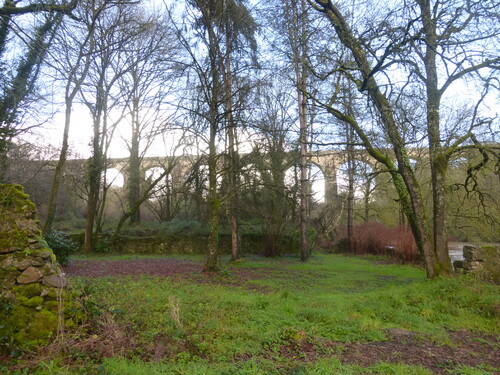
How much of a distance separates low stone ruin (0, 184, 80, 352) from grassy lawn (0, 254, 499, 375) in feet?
1.20

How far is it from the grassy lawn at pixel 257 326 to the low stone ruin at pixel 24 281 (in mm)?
365

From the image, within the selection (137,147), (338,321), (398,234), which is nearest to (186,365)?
(338,321)

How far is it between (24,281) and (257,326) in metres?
2.94

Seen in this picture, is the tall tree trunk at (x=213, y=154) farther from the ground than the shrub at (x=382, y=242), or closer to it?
farther from the ground

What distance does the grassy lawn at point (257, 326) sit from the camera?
3.56 metres

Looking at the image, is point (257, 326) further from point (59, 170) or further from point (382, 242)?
point (382, 242)

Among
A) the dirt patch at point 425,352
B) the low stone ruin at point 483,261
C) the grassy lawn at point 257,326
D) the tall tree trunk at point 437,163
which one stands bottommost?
the dirt patch at point 425,352

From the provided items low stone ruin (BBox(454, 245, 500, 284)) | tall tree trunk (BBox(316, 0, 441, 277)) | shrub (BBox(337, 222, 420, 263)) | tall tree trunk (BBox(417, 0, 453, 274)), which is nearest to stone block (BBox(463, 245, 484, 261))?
low stone ruin (BBox(454, 245, 500, 284))

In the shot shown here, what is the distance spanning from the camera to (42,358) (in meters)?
3.42

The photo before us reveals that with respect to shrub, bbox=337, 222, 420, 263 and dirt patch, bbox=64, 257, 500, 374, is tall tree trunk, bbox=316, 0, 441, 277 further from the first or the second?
shrub, bbox=337, 222, 420, 263

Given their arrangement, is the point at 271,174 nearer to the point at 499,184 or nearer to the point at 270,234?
the point at 270,234

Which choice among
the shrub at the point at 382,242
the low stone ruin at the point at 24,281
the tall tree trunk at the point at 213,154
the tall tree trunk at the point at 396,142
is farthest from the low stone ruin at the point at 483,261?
the low stone ruin at the point at 24,281

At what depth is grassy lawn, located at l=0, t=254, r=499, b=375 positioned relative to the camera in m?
3.56

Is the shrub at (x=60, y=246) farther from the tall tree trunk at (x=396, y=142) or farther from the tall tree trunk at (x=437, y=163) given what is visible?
the tall tree trunk at (x=437, y=163)
